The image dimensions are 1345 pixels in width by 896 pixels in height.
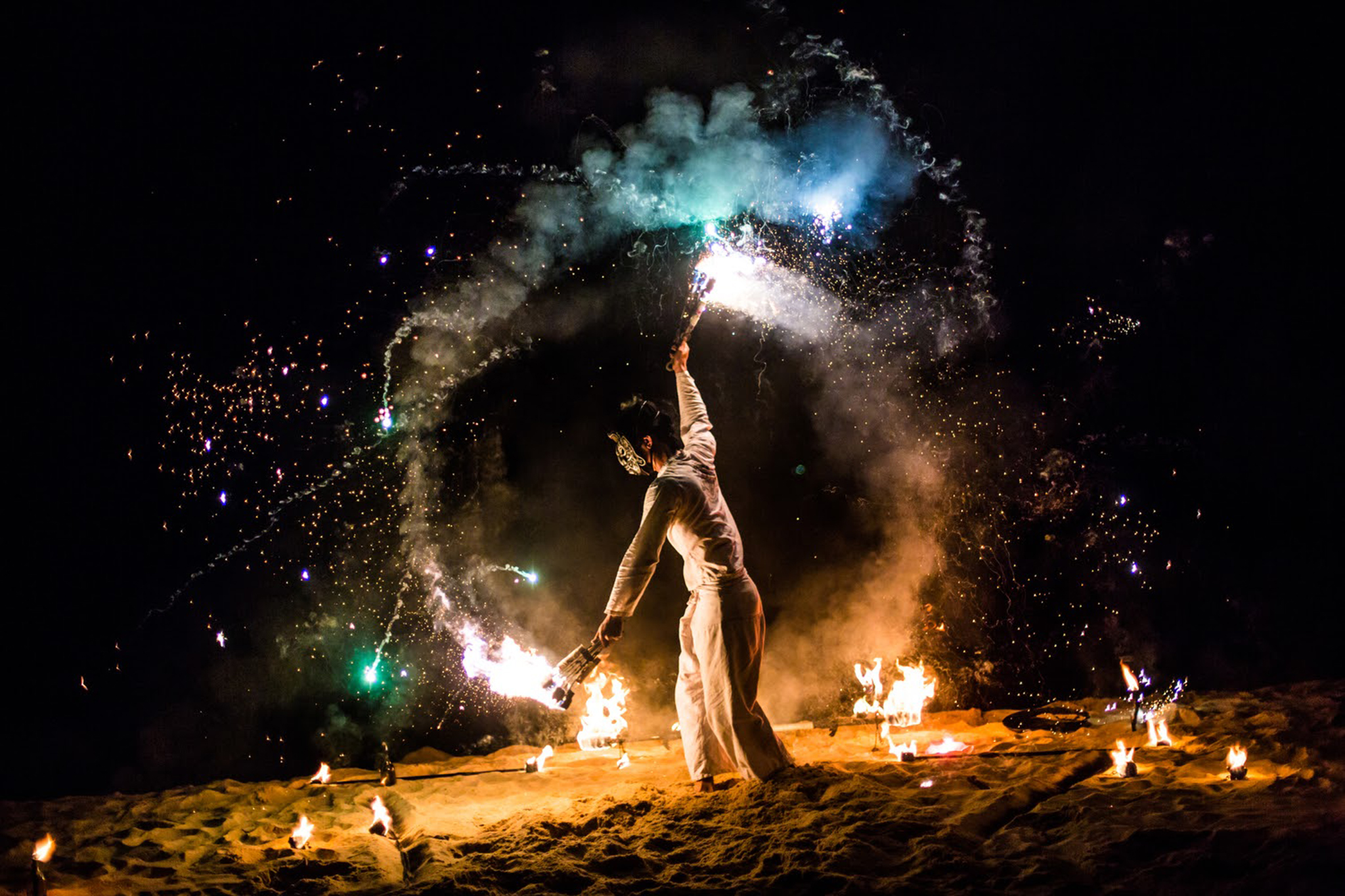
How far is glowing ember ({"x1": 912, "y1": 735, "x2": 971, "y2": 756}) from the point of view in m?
6.38

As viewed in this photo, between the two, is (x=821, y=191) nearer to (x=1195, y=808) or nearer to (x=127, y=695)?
(x=1195, y=808)

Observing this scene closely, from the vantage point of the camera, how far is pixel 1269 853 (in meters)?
3.76

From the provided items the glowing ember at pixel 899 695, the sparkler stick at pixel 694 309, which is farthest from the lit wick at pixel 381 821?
the glowing ember at pixel 899 695

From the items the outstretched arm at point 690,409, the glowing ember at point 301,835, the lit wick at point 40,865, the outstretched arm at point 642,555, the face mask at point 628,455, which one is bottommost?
the glowing ember at point 301,835

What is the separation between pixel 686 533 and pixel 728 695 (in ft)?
3.65

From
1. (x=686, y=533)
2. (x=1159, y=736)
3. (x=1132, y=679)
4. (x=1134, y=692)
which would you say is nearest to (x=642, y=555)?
(x=686, y=533)

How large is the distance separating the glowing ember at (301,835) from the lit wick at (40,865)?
1237 mm

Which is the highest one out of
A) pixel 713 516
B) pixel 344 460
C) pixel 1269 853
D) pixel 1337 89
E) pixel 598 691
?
pixel 1337 89

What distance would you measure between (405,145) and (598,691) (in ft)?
18.9

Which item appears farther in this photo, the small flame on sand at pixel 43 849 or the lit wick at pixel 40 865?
the small flame on sand at pixel 43 849

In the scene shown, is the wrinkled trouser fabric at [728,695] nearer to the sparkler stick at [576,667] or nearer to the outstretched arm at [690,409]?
the sparkler stick at [576,667]

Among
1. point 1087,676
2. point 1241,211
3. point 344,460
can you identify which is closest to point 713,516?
point 344,460

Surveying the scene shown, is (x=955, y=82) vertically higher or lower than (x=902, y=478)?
higher

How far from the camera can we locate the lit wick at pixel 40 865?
4250 millimetres
